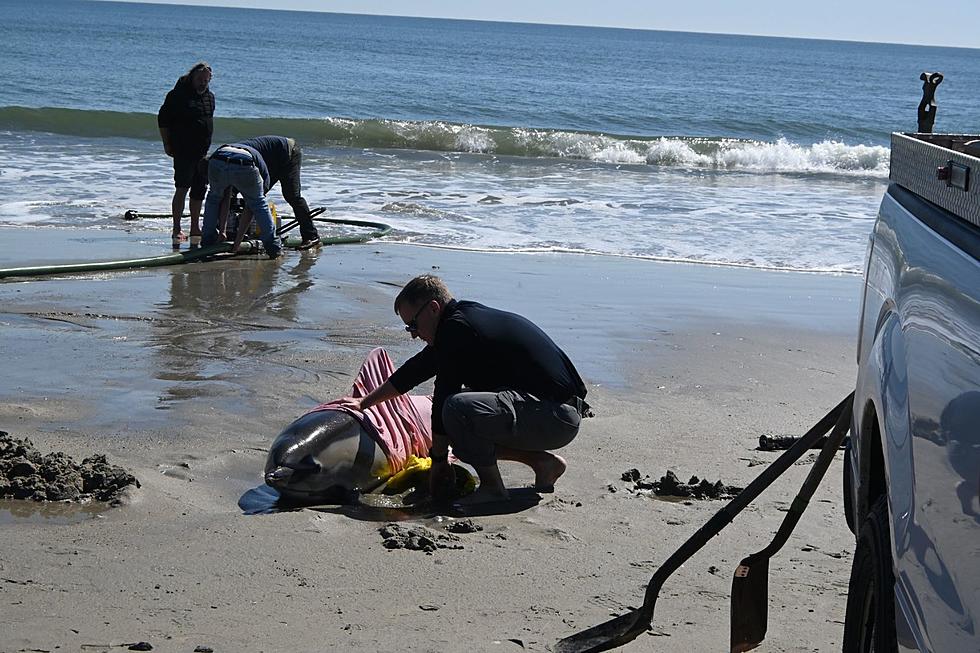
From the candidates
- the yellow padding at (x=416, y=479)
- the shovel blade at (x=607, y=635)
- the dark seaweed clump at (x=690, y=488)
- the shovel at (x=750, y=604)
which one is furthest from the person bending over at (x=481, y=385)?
the shovel at (x=750, y=604)

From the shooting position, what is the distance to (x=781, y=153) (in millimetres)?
30062

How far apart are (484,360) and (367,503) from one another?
0.84 metres

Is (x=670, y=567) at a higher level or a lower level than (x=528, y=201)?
higher

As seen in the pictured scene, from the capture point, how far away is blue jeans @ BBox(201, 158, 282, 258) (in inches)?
449

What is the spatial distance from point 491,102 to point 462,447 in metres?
39.9

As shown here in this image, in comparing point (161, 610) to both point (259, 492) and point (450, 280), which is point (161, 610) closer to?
point (259, 492)

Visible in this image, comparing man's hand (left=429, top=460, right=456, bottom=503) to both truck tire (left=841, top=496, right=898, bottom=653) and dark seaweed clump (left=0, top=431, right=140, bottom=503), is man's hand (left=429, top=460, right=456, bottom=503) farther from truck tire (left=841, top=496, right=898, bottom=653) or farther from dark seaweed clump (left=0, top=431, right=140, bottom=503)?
truck tire (left=841, top=496, right=898, bottom=653)

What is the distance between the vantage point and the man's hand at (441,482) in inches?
219

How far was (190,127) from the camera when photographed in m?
12.1

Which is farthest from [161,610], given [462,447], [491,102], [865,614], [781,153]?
[491,102]

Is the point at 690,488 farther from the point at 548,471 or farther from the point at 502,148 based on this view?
the point at 502,148


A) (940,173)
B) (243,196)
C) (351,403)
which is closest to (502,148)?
(243,196)

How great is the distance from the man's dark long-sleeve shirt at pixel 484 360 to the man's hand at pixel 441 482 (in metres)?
0.17

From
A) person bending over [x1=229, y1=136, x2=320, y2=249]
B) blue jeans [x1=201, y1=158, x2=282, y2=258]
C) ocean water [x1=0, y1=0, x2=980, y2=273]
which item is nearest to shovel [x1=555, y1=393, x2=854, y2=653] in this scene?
blue jeans [x1=201, y1=158, x2=282, y2=258]
